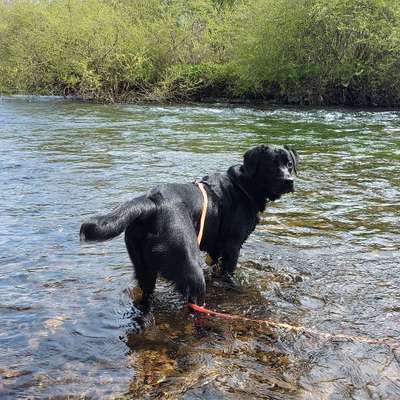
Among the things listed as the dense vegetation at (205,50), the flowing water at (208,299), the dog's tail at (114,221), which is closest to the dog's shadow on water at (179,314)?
the flowing water at (208,299)

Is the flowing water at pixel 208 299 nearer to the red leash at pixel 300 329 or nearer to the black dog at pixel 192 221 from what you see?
the red leash at pixel 300 329

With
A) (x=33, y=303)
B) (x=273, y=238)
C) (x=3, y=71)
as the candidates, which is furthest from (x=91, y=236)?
(x=3, y=71)

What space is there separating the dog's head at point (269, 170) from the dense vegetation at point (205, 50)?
20.0 meters

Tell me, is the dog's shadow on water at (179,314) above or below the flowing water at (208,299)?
below

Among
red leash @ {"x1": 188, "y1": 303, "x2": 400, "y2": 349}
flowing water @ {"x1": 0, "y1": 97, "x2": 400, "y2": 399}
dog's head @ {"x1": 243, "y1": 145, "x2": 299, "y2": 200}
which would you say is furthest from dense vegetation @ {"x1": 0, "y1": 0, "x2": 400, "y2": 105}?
red leash @ {"x1": 188, "y1": 303, "x2": 400, "y2": 349}

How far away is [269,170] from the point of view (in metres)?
5.04

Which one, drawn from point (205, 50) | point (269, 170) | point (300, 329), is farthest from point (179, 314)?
point (205, 50)

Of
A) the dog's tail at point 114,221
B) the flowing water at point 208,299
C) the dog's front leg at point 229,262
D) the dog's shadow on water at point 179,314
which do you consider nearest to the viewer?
the flowing water at point 208,299

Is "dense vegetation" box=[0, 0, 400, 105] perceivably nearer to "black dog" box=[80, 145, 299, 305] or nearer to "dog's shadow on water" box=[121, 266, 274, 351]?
"black dog" box=[80, 145, 299, 305]

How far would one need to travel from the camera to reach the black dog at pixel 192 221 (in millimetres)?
3746

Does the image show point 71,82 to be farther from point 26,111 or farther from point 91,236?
point 91,236

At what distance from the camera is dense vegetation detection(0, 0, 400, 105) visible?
23547mm

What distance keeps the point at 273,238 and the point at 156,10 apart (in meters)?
28.2

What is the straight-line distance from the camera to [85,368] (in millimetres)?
3328
